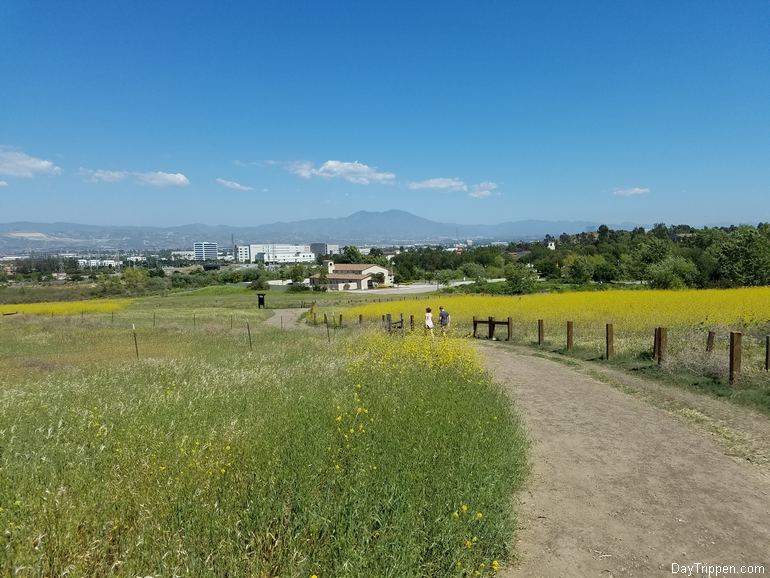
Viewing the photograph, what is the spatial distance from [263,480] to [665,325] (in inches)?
871

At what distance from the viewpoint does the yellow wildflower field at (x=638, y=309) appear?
22.7 m

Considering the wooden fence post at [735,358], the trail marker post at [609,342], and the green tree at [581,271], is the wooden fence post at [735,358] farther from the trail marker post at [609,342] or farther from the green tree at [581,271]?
the green tree at [581,271]

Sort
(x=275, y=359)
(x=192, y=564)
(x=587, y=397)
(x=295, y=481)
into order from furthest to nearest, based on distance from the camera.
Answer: (x=275, y=359) < (x=587, y=397) < (x=295, y=481) < (x=192, y=564)

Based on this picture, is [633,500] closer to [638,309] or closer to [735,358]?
[735,358]

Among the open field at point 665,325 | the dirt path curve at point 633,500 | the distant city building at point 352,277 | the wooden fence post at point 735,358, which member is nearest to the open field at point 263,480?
the dirt path curve at point 633,500

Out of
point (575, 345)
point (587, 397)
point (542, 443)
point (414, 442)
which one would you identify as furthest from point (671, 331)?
point (414, 442)

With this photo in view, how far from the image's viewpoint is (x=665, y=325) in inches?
880

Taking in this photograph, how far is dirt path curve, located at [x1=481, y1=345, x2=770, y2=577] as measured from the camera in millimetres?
4805

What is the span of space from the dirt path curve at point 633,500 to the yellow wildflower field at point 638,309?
1468cm

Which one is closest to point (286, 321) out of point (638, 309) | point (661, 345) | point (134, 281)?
point (638, 309)

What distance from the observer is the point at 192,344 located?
23594 millimetres

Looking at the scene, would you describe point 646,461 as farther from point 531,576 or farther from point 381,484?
point 381,484

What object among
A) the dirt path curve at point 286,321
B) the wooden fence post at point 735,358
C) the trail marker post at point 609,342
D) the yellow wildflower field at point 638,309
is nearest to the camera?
the wooden fence post at point 735,358

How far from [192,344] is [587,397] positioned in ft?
60.2
